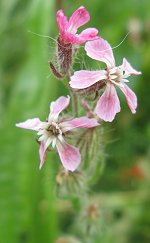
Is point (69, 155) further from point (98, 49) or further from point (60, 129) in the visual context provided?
point (98, 49)

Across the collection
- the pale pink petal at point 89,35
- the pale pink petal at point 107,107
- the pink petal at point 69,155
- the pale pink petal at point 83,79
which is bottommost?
the pink petal at point 69,155

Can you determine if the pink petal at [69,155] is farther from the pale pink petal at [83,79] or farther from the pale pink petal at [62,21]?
the pale pink petal at [62,21]

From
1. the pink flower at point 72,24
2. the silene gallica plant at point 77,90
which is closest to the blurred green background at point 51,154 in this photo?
the silene gallica plant at point 77,90

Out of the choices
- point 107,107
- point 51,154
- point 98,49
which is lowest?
point 51,154

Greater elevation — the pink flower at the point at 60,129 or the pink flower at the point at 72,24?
the pink flower at the point at 72,24

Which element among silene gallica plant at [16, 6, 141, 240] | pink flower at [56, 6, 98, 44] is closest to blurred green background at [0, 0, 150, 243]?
silene gallica plant at [16, 6, 141, 240]

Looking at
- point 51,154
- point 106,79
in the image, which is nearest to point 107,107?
point 106,79

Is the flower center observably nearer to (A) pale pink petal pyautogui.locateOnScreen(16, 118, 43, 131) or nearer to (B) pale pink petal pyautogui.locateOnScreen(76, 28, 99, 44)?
(A) pale pink petal pyautogui.locateOnScreen(16, 118, 43, 131)
